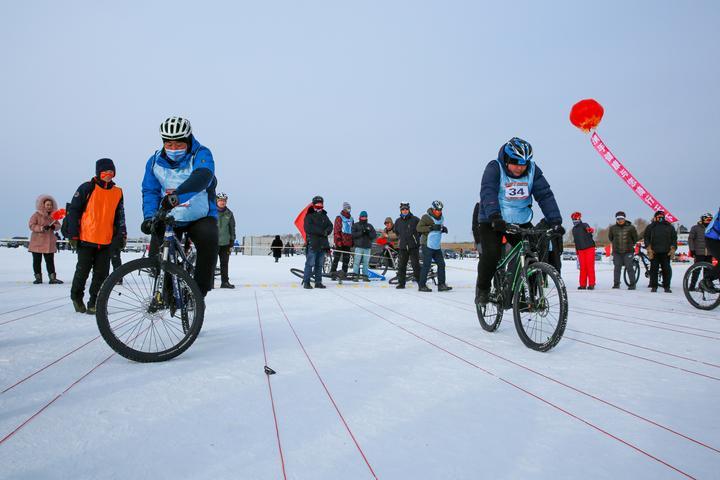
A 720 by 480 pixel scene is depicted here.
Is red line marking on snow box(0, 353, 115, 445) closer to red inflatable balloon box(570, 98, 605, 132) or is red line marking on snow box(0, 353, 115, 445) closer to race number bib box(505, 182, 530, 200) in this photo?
race number bib box(505, 182, 530, 200)

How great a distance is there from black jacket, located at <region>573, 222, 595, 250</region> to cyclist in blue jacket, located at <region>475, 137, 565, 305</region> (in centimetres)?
665

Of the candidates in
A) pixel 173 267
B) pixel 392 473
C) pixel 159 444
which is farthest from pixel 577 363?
pixel 173 267

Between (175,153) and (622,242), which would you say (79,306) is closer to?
(175,153)

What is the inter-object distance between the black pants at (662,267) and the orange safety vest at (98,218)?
9.72 m

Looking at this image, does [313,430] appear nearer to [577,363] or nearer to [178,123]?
[577,363]

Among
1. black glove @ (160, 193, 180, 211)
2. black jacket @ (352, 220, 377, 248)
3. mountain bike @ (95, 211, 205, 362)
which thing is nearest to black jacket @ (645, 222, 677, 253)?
black jacket @ (352, 220, 377, 248)

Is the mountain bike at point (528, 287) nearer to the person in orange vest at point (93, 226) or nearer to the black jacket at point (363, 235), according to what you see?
the person in orange vest at point (93, 226)

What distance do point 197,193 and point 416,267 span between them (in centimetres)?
670

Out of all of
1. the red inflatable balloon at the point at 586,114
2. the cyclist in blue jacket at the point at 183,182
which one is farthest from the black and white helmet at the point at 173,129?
the red inflatable balloon at the point at 586,114

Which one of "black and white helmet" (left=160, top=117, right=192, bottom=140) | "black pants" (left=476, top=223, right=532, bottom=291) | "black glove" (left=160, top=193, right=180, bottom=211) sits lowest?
"black pants" (left=476, top=223, right=532, bottom=291)

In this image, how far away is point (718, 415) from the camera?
183cm

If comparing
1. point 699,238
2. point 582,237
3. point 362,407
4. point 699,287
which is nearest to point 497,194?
point 362,407

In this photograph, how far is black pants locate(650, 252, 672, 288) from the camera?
345 inches

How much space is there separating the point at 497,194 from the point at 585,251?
6952 mm
